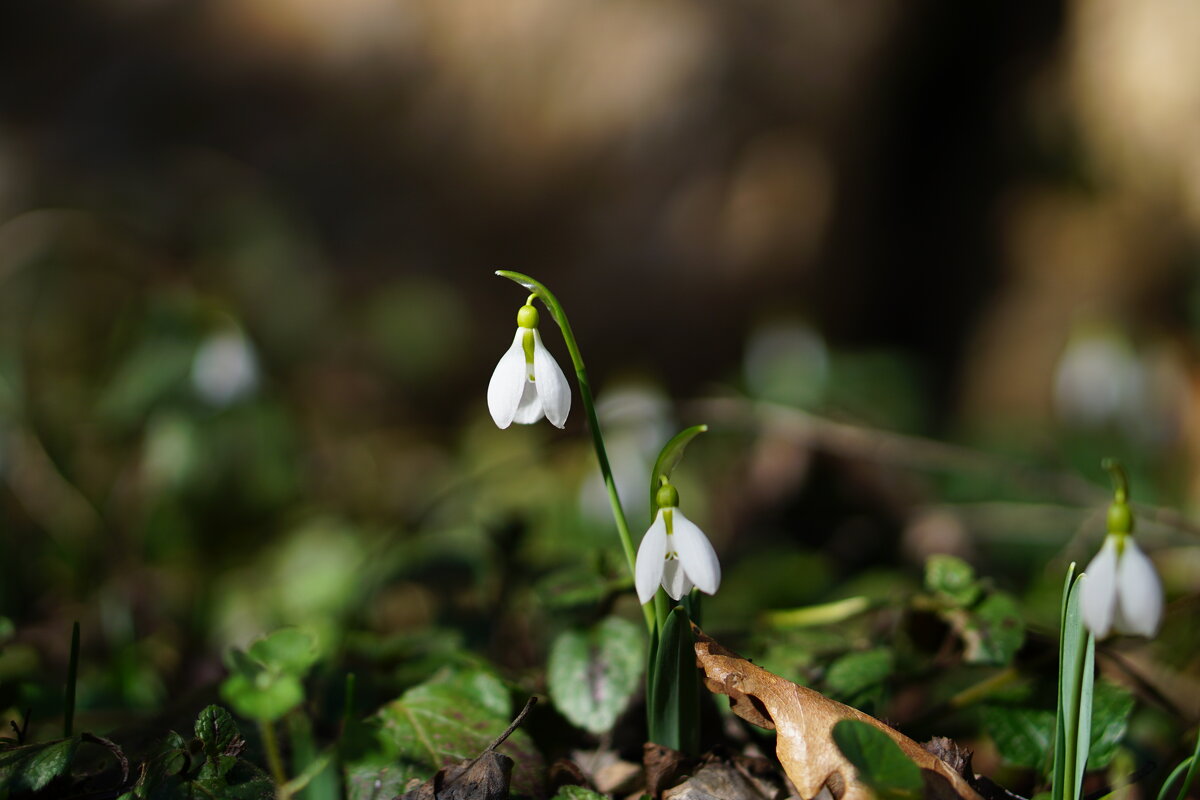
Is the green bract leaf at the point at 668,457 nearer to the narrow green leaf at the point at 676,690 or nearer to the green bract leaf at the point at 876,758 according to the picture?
the narrow green leaf at the point at 676,690

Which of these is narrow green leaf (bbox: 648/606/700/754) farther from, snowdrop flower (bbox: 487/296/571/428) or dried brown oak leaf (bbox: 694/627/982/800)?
snowdrop flower (bbox: 487/296/571/428)

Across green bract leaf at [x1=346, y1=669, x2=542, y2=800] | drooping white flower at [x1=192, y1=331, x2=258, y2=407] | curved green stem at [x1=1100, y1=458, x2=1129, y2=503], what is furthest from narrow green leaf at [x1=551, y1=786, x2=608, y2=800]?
drooping white flower at [x1=192, y1=331, x2=258, y2=407]

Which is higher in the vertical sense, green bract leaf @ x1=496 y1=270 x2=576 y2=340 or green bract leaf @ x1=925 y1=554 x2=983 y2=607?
green bract leaf @ x1=496 y1=270 x2=576 y2=340

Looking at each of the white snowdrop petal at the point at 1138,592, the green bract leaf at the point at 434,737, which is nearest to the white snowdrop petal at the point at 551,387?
the green bract leaf at the point at 434,737

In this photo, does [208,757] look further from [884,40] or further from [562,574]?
[884,40]

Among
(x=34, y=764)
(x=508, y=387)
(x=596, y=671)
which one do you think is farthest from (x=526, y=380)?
(x=34, y=764)
